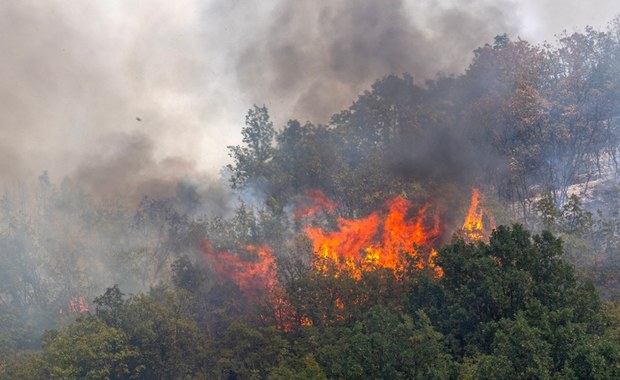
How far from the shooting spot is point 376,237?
48.8 metres

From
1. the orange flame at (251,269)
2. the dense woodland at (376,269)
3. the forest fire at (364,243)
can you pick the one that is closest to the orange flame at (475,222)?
the forest fire at (364,243)

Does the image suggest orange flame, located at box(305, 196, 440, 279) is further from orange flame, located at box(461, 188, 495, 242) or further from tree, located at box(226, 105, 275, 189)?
tree, located at box(226, 105, 275, 189)

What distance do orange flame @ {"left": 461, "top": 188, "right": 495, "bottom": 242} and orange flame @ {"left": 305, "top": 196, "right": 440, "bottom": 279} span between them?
9.07 feet

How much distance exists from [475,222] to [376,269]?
1378cm

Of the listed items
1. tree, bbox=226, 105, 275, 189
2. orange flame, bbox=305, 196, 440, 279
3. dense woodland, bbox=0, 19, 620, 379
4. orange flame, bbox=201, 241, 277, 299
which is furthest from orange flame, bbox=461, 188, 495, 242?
tree, bbox=226, 105, 275, 189

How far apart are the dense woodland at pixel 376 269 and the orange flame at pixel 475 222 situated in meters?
0.80

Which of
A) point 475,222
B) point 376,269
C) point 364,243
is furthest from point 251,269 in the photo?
point 475,222

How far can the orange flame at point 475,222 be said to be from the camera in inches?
1778

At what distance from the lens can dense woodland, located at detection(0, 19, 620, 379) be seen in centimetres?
2752

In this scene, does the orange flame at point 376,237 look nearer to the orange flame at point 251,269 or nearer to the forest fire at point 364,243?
the forest fire at point 364,243

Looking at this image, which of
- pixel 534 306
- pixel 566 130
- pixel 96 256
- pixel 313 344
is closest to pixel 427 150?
pixel 566 130

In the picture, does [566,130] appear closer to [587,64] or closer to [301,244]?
[587,64]

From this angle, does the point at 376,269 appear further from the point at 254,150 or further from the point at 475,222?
the point at 254,150

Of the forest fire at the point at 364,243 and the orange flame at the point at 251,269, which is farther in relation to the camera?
the orange flame at the point at 251,269
